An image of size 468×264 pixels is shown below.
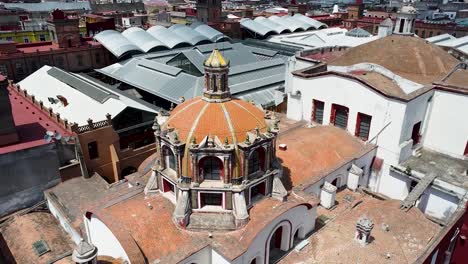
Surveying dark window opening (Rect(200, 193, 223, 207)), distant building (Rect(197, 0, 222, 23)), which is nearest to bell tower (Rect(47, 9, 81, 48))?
distant building (Rect(197, 0, 222, 23))

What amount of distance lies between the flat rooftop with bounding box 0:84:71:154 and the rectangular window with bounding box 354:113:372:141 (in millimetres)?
25240

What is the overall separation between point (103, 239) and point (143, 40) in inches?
1669

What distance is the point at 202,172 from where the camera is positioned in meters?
19.3

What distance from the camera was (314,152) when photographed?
25922 mm

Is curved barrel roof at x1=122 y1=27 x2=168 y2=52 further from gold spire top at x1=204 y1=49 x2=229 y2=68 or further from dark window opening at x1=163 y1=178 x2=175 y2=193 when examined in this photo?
dark window opening at x1=163 y1=178 x2=175 y2=193

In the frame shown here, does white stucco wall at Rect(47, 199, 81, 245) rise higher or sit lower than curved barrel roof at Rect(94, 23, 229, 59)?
lower

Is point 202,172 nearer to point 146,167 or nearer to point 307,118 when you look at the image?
point 146,167

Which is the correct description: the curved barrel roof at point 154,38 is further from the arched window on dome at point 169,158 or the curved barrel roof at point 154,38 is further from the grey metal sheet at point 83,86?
the arched window on dome at point 169,158

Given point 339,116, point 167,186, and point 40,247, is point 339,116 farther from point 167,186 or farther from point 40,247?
point 40,247

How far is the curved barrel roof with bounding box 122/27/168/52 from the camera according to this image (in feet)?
177

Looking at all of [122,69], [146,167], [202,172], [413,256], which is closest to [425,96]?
[413,256]

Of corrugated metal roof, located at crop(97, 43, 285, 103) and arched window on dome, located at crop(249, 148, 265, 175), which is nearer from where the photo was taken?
arched window on dome, located at crop(249, 148, 265, 175)

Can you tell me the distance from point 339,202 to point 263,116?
31.4ft

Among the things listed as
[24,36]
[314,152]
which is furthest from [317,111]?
[24,36]
